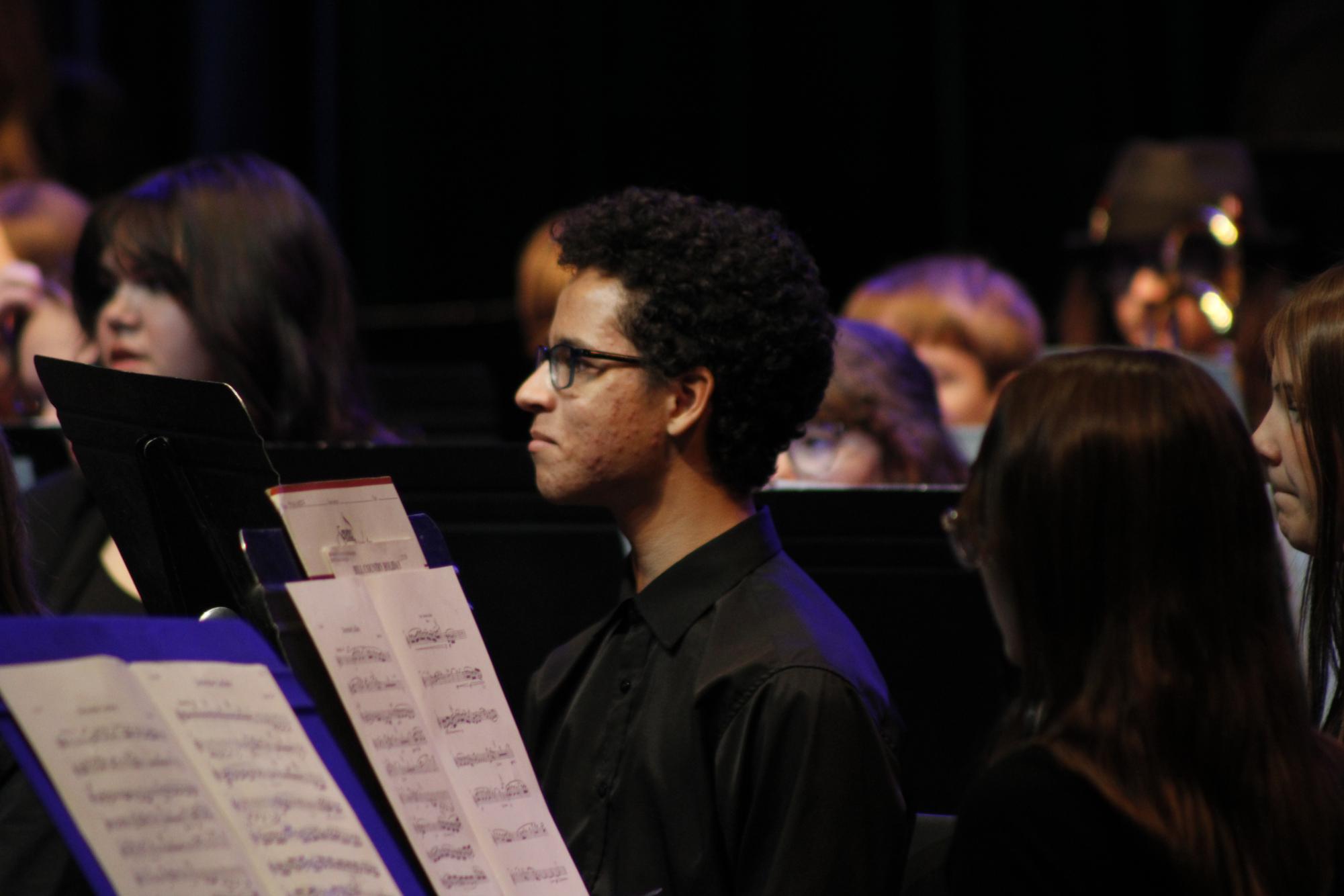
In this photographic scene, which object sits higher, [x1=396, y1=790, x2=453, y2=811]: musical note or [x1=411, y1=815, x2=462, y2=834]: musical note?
[x1=396, y1=790, x2=453, y2=811]: musical note

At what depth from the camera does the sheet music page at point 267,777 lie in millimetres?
1137

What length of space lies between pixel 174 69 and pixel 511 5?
1.28m

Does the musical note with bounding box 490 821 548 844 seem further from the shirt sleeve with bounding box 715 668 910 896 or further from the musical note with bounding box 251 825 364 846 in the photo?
the shirt sleeve with bounding box 715 668 910 896

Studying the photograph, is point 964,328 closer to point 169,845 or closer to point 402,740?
point 402,740

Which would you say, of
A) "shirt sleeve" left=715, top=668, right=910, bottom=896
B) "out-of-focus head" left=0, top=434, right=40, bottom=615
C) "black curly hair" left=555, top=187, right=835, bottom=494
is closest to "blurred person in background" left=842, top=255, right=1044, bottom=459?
"black curly hair" left=555, top=187, right=835, bottom=494

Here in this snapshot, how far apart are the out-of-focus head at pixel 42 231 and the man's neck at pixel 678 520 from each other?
2.19 metres

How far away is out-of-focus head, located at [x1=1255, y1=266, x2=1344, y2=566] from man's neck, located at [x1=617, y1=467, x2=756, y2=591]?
0.61 m

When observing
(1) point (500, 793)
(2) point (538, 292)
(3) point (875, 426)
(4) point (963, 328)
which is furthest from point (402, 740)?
(2) point (538, 292)

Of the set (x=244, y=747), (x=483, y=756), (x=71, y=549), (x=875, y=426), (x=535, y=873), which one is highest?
(x=244, y=747)

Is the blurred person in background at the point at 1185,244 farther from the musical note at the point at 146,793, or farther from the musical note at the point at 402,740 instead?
the musical note at the point at 146,793

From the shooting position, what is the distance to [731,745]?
1.67 meters

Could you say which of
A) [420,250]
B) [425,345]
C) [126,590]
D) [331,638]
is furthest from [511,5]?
[331,638]

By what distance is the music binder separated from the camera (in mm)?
1071

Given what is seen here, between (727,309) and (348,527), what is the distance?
28.5 inches
